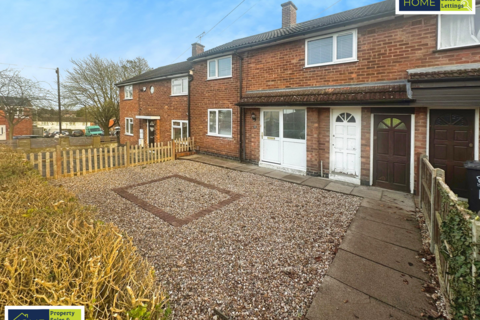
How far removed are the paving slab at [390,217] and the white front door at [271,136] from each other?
462 centimetres

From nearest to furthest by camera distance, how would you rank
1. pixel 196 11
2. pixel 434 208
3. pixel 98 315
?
pixel 98 315 → pixel 434 208 → pixel 196 11

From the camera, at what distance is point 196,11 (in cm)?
1792

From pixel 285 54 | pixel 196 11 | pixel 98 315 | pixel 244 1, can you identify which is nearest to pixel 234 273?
pixel 98 315

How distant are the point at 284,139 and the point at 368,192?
373 cm

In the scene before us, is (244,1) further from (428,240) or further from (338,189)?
(428,240)

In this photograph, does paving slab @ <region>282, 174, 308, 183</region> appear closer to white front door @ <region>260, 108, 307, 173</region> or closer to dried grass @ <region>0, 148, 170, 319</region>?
white front door @ <region>260, 108, 307, 173</region>

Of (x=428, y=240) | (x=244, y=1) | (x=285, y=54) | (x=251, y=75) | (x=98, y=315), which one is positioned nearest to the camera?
(x=98, y=315)

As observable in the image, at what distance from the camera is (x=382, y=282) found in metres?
3.10

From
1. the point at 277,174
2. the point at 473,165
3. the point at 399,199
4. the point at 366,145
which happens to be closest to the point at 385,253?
the point at 399,199

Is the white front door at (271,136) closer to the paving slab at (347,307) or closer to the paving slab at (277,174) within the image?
the paving slab at (277,174)

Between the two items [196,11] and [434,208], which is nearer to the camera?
[434,208]

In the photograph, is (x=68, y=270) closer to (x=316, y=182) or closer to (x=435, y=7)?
(x=316, y=182)

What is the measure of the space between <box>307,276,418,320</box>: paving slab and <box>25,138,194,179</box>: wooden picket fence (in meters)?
9.00

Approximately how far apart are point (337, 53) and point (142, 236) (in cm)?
800
